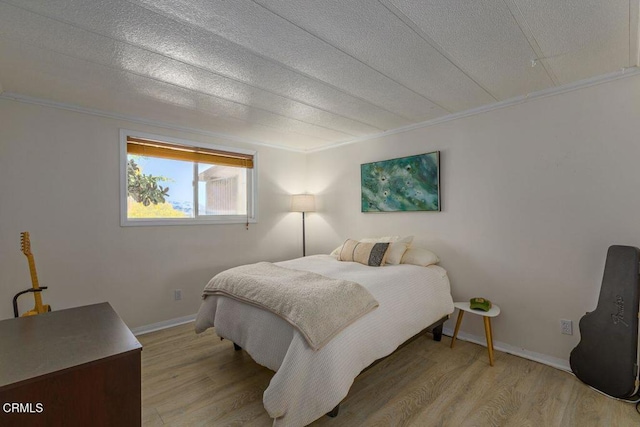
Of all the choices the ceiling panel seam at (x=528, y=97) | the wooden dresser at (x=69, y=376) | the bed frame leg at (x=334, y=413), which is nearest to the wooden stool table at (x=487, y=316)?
the bed frame leg at (x=334, y=413)

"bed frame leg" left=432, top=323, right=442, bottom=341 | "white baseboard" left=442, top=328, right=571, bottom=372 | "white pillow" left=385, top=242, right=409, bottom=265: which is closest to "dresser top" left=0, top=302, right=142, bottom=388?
"white pillow" left=385, top=242, right=409, bottom=265

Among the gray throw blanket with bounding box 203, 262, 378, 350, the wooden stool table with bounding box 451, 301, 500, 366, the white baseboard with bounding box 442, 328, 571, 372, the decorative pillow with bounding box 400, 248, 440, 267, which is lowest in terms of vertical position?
the white baseboard with bounding box 442, 328, 571, 372

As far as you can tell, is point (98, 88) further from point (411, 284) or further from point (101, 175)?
point (411, 284)

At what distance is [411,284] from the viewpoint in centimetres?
250

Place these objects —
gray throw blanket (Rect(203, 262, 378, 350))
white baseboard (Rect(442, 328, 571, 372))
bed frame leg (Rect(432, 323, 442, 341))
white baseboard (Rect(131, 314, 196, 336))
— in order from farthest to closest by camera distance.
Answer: white baseboard (Rect(131, 314, 196, 336)) < bed frame leg (Rect(432, 323, 442, 341)) < white baseboard (Rect(442, 328, 571, 372)) < gray throw blanket (Rect(203, 262, 378, 350))

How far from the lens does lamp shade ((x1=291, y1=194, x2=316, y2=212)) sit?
425cm

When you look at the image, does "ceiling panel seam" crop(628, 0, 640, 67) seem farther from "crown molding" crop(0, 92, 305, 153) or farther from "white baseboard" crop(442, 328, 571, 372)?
"crown molding" crop(0, 92, 305, 153)

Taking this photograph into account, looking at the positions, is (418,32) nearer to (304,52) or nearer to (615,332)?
(304,52)

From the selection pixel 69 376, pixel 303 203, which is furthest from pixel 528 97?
pixel 69 376

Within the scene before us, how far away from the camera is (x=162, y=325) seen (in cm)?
327

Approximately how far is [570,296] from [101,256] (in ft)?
13.9

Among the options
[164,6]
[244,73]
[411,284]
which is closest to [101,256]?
[244,73]

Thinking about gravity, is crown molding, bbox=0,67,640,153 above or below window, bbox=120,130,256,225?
above

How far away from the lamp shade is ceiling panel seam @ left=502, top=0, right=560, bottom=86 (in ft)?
9.52
